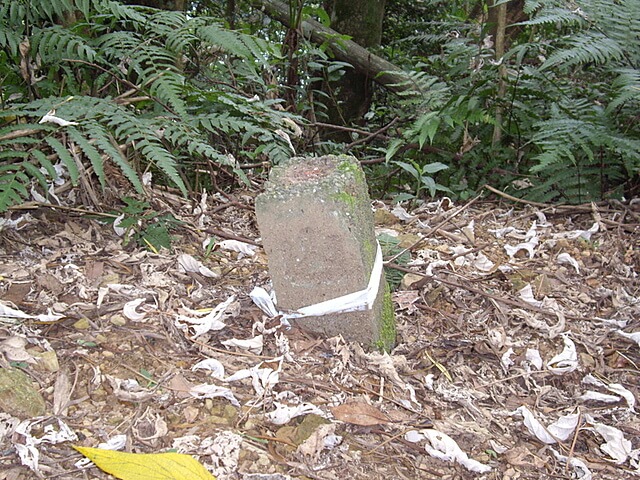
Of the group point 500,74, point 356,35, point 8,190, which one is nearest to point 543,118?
point 500,74

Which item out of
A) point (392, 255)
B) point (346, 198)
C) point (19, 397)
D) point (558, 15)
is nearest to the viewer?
point (19, 397)

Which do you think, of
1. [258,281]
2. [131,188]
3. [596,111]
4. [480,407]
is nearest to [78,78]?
[131,188]

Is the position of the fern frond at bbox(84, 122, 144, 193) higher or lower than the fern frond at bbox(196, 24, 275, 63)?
lower

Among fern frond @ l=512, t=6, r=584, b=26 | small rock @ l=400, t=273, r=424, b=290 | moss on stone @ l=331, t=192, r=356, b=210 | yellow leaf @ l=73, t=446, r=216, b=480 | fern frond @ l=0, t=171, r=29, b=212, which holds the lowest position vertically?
small rock @ l=400, t=273, r=424, b=290

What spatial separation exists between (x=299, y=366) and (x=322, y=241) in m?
0.39

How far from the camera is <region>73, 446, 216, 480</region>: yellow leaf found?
1351mm

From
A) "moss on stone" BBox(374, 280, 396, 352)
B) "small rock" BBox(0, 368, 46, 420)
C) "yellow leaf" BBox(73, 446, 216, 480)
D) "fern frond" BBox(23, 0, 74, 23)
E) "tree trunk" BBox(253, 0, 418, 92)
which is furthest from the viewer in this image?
"tree trunk" BBox(253, 0, 418, 92)

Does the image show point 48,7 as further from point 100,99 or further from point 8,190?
point 8,190

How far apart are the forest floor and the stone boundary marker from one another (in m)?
0.10

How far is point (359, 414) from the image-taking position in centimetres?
166

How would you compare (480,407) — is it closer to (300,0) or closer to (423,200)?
(423,200)

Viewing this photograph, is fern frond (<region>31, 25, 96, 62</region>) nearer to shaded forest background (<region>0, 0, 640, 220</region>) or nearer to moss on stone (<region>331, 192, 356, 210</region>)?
shaded forest background (<region>0, 0, 640, 220</region>)

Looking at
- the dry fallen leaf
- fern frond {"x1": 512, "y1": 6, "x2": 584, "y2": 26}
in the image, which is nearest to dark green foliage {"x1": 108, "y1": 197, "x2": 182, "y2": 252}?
the dry fallen leaf

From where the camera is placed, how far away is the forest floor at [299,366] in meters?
1.52
